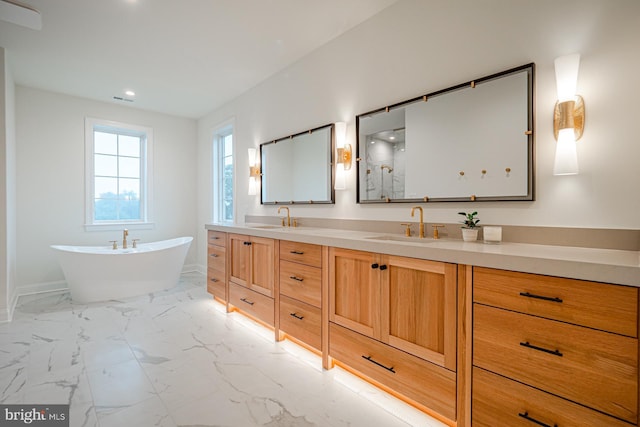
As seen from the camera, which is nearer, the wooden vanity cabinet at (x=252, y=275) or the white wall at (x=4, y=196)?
the wooden vanity cabinet at (x=252, y=275)

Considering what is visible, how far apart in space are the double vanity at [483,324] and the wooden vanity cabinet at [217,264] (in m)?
1.40

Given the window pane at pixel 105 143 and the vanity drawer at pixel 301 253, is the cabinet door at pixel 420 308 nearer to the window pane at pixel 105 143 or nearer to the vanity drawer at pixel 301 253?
the vanity drawer at pixel 301 253

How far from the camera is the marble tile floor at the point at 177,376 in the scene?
167cm

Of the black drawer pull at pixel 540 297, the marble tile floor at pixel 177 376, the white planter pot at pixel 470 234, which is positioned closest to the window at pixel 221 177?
the marble tile floor at pixel 177 376

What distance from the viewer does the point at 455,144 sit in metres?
2.00

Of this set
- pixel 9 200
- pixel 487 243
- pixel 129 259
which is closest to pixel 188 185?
pixel 129 259

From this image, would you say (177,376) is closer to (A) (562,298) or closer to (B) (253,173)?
(A) (562,298)

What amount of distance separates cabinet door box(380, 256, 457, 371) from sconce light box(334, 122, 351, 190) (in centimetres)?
113

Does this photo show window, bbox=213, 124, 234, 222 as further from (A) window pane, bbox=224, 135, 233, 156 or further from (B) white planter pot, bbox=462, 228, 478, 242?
(B) white planter pot, bbox=462, 228, 478, 242

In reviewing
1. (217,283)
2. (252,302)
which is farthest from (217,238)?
(252,302)

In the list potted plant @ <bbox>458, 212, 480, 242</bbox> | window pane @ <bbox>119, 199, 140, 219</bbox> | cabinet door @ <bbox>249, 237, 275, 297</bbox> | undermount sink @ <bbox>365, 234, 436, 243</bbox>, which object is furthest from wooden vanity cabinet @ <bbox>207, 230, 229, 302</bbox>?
potted plant @ <bbox>458, 212, 480, 242</bbox>

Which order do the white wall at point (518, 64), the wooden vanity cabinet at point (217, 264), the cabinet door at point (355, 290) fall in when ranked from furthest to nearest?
1. the wooden vanity cabinet at point (217, 264)
2. the cabinet door at point (355, 290)
3. the white wall at point (518, 64)

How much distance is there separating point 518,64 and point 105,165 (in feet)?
17.4

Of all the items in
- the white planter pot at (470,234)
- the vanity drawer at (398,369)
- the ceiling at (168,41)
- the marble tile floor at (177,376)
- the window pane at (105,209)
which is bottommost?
the marble tile floor at (177,376)
